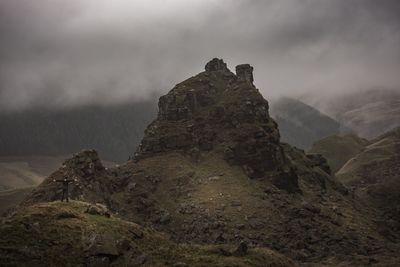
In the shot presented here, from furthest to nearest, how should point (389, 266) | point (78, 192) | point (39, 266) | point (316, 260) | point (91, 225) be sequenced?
point (78, 192) < point (316, 260) < point (389, 266) < point (91, 225) < point (39, 266)

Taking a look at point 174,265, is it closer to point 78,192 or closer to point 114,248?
point 114,248

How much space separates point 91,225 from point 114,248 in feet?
27.4

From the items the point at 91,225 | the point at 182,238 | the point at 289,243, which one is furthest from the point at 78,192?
the point at 91,225

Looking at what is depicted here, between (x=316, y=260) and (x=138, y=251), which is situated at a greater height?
(x=138, y=251)

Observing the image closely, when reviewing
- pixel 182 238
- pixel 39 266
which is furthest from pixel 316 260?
pixel 39 266

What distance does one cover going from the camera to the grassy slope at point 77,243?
284 feet

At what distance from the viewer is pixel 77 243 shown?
91062 millimetres

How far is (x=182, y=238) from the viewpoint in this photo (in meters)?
193

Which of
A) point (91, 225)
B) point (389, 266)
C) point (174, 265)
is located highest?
Result: point (91, 225)

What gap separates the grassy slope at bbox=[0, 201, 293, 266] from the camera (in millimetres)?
86562

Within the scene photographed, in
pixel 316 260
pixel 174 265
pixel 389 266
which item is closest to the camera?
pixel 174 265

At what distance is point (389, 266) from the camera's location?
555 feet

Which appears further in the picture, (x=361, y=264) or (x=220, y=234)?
(x=220, y=234)

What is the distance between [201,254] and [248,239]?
94186 mm
